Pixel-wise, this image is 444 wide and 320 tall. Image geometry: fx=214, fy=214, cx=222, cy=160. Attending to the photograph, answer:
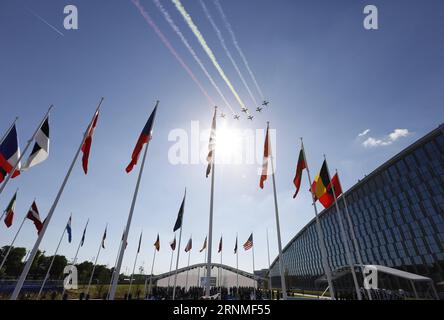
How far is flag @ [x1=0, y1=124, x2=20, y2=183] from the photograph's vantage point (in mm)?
Result: 12117

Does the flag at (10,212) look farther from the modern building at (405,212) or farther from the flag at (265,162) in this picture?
the modern building at (405,212)

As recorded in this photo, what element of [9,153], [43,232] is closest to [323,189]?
[43,232]

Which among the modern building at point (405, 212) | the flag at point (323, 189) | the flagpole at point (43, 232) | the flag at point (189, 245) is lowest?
the flagpole at point (43, 232)

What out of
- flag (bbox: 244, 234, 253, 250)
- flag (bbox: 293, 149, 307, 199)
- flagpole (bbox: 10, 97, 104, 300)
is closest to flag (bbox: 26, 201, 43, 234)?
flagpole (bbox: 10, 97, 104, 300)

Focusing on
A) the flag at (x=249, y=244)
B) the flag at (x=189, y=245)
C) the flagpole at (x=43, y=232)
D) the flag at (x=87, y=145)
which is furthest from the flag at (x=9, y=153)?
the flag at (x=249, y=244)

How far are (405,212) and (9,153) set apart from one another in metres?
Answer: 62.6

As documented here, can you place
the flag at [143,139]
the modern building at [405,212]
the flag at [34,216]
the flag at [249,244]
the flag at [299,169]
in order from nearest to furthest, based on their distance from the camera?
the flag at [143,139], the flag at [299,169], the flag at [34,216], the flag at [249,244], the modern building at [405,212]

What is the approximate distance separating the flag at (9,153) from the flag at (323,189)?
1916 centimetres

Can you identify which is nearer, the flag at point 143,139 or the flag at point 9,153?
the flag at point 143,139

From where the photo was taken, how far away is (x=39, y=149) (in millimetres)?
12445

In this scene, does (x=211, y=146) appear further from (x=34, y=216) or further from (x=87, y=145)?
→ (x=34, y=216)

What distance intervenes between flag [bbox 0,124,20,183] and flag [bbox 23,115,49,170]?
78 cm

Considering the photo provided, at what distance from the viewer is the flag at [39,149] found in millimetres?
12195
